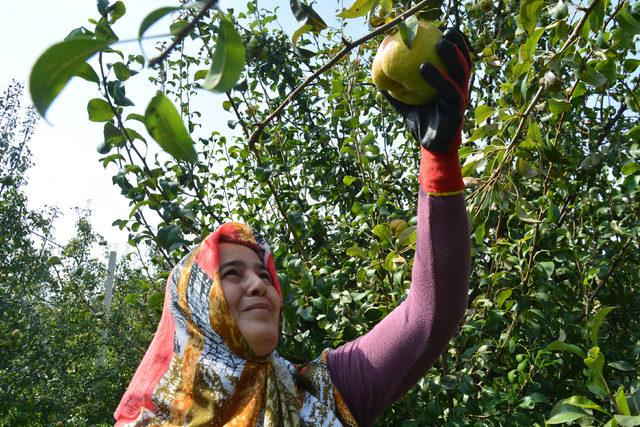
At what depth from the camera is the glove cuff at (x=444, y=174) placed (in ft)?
3.80

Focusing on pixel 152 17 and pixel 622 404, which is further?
pixel 622 404

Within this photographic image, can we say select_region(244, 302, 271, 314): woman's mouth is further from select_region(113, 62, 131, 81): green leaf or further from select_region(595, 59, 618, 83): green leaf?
select_region(595, 59, 618, 83): green leaf

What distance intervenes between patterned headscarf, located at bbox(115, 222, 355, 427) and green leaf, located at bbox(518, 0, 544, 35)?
0.90 m

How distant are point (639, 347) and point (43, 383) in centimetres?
568

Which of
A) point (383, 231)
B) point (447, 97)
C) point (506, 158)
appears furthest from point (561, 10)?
point (383, 231)

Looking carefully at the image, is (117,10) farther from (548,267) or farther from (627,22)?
(548,267)

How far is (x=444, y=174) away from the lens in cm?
116

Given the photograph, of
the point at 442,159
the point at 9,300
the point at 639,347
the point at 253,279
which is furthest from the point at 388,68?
the point at 9,300

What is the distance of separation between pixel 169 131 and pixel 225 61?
6cm

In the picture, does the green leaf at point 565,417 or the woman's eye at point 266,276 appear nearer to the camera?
the green leaf at point 565,417

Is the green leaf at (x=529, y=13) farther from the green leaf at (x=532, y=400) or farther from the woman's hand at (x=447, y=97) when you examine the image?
the green leaf at (x=532, y=400)

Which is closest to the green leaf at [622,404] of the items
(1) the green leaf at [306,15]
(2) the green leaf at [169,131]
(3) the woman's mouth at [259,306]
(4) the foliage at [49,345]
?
(3) the woman's mouth at [259,306]

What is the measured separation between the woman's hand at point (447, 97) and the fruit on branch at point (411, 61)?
2 centimetres

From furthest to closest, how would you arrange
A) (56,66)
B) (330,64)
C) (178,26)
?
1. (330,64)
2. (178,26)
3. (56,66)
